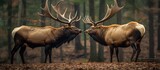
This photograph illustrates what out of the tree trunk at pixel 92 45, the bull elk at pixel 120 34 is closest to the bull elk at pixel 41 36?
the bull elk at pixel 120 34

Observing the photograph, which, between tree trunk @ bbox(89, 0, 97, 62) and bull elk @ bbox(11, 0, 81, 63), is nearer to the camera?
bull elk @ bbox(11, 0, 81, 63)

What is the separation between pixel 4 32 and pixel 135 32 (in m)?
18.7

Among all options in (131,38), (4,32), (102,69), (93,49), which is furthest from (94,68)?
(4,32)

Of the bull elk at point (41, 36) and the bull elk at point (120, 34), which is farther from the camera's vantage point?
the bull elk at point (41, 36)

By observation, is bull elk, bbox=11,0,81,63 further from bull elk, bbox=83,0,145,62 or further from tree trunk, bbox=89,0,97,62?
tree trunk, bbox=89,0,97,62

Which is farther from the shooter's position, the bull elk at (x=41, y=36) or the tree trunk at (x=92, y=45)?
the tree trunk at (x=92, y=45)

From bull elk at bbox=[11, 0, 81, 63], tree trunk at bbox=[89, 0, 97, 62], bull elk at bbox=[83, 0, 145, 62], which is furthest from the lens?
tree trunk at bbox=[89, 0, 97, 62]

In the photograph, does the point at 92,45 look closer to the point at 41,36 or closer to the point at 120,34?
the point at 41,36

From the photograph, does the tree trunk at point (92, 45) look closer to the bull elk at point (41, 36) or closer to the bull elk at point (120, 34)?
the bull elk at point (120, 34)

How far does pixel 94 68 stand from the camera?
460 inches

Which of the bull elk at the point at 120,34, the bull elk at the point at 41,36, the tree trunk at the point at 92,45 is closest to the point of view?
the bull elk at the point at 120,34

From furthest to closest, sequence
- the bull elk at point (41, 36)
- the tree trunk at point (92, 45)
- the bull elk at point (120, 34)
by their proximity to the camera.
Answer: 1. the tree trunk at point (92, 45)
2. the bull elk at point (41, 36)
3. the bull elk at point (120, 34)

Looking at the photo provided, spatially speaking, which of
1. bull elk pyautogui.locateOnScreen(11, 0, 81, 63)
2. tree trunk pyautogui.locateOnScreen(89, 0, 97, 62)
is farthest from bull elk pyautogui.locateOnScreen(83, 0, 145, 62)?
tree trunk pyautogui.locateOnScreen(89, 0, 97, 62)

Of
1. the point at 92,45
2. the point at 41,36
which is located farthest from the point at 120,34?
the point at 92,45
